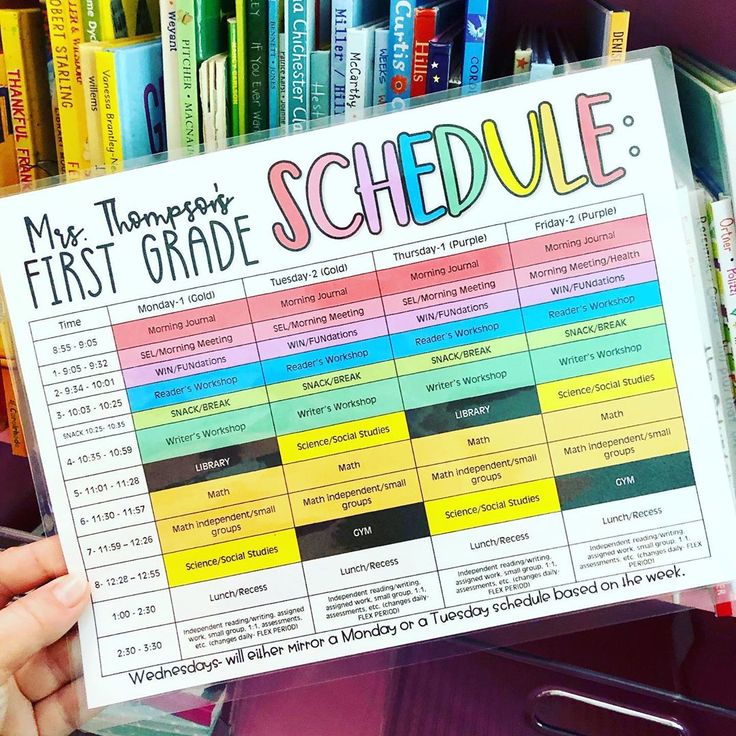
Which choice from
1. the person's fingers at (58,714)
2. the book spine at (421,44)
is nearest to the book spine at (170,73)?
the book spine at (421,44)

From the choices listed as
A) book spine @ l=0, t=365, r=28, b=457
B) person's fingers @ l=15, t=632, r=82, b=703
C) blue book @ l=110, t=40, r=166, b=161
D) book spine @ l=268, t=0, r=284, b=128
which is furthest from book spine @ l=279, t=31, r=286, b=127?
person's fingers @ l=15, t=632, r=82, b=703

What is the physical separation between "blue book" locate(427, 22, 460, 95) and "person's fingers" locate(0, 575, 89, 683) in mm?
540

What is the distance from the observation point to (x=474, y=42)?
561mm

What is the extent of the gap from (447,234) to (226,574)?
36 centimetres

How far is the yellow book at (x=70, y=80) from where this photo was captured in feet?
2.03

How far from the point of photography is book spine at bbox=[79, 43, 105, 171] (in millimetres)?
597

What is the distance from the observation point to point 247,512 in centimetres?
58

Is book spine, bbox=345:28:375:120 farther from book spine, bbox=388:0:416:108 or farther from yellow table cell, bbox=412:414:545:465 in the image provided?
yellow table cell, bbox=412:414:545:465

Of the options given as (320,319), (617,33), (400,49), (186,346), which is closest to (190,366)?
(186,346)

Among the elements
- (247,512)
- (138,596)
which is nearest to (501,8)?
(247,512)

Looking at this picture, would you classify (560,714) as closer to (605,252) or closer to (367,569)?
(367,569)

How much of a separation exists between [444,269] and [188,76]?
292 millimetres

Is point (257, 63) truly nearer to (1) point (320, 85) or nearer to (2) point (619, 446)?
(1) point (320, 85)

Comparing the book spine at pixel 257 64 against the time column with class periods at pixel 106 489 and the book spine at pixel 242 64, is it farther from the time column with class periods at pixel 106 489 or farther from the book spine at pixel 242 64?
the time column with class periods at pixel 106 489
